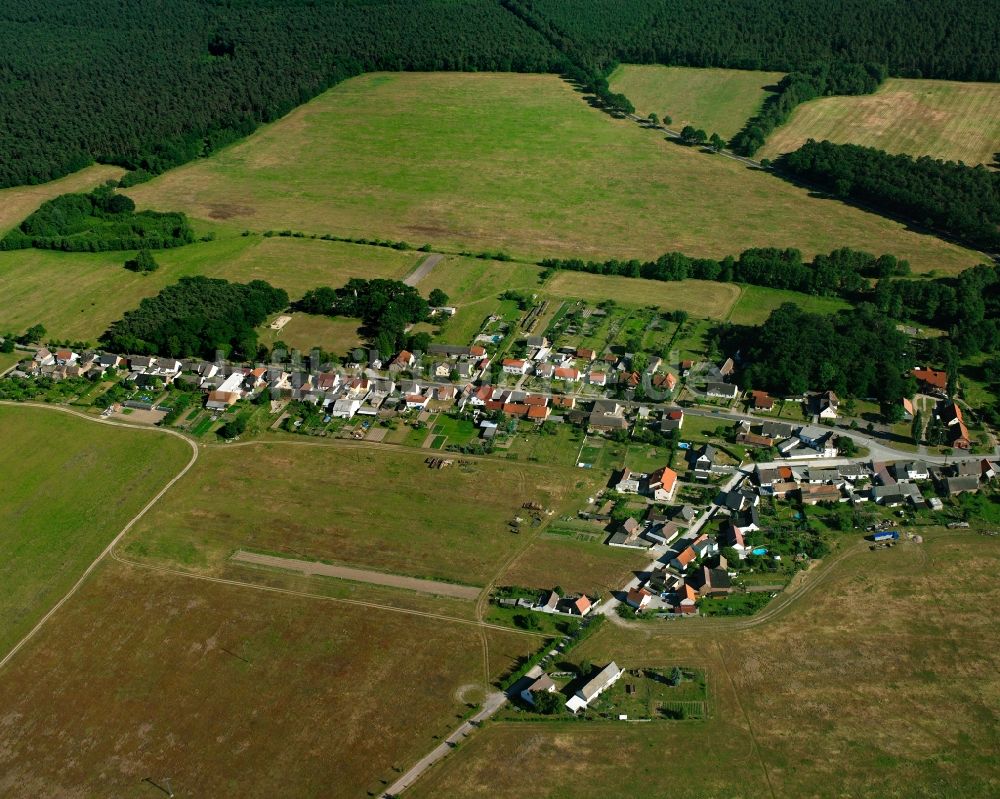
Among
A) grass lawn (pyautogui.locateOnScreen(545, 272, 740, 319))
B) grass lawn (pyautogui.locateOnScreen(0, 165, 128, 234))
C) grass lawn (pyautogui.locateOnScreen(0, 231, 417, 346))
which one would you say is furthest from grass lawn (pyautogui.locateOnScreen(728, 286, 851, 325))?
grass lawn (pyautogui.locateOnScreen(0, 165, 128, 234))

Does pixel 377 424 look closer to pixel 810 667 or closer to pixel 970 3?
pixel 810 667

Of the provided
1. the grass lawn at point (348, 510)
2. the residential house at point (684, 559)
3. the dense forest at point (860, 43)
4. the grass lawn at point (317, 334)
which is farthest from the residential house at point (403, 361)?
the dense forest at point (860, 43)

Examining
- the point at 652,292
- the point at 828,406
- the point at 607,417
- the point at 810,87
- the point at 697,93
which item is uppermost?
the point at 810,87

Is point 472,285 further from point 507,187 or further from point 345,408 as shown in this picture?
point 507,187

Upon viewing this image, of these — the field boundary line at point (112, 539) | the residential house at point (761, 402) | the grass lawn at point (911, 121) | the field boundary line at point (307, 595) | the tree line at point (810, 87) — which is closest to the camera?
the field boundary line at point (307, 595)

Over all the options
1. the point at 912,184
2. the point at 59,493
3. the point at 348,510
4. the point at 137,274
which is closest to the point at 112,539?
the point at 59,493

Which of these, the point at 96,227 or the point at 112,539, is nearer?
the point at 112,539

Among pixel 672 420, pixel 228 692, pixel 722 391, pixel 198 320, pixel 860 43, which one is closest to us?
pixel 228 692

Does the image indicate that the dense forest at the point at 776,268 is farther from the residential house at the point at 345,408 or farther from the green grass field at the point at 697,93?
the green grass field at the point at 697,93
